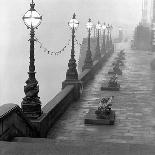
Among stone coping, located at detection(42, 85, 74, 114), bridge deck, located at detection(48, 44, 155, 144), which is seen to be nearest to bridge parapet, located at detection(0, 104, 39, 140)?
bridge deck, located at detection(48, 44, 155, 144)

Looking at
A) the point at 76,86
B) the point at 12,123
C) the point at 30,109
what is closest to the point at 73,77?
the point at 76,86

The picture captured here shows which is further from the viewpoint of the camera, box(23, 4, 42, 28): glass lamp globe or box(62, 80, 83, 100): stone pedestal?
box(62, 80, 83, 100): stone pedestal

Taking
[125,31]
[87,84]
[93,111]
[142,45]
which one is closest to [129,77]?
[87,84]

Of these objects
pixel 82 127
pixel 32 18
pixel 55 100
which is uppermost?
pixel 32 18

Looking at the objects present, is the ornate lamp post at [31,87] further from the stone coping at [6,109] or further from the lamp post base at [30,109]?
the stone coping at [6,109]

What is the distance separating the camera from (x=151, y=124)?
47.4 feet

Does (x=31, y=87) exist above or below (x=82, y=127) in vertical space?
above

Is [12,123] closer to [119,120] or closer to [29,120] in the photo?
[29,120]

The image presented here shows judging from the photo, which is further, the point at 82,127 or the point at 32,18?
the point at 82,127

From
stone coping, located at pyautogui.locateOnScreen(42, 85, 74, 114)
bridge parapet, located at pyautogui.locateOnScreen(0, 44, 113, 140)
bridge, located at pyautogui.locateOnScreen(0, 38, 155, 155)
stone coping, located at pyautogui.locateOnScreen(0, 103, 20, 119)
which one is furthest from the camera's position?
stone coping, located at pyautogui.locateOnScreen(42, 85, 74, 114)

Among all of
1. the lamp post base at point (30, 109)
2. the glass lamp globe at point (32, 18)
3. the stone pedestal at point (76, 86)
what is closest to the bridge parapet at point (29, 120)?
the lamp post base at point (30, 109)

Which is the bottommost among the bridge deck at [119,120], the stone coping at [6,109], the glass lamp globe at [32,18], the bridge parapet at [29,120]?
the bridge deck at [119,120]

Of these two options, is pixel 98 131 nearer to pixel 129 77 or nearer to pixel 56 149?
pixel 56 149

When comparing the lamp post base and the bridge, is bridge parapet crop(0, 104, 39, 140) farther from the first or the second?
the lamp post base
